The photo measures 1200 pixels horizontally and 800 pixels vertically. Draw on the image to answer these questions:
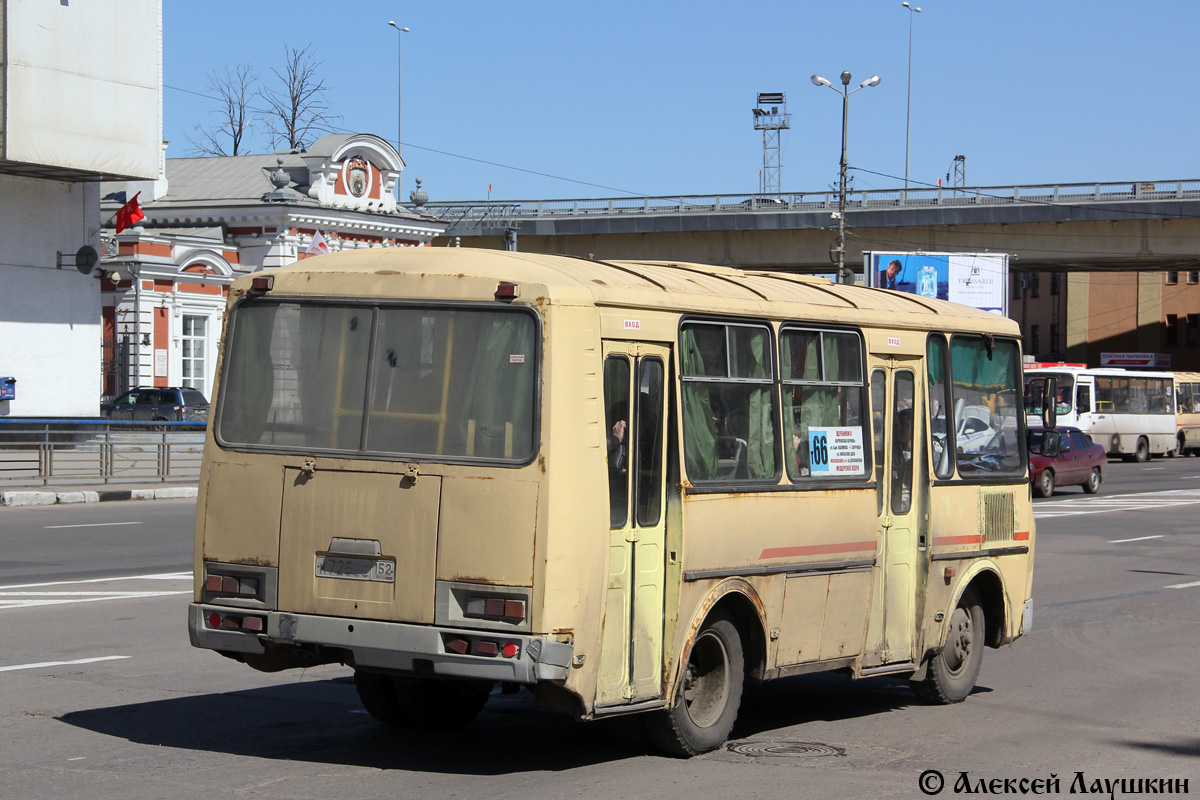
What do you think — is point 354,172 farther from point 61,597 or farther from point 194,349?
point 61,597

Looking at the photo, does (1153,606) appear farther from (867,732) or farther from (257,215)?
(257,215)

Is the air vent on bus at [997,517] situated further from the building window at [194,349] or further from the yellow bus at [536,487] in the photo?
the building window at [194,349]

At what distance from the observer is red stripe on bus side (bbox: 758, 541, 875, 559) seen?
26.7 feet

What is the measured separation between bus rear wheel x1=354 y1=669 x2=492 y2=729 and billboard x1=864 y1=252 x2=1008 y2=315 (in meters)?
48.1

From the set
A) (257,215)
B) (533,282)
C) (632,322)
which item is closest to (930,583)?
(632,322)

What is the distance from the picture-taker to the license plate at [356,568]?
7.01 meters

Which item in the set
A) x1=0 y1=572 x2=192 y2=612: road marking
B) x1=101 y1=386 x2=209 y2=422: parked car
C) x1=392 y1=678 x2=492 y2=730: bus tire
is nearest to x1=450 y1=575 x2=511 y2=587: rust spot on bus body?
x1=392 y1=678 x2=492 y2=730: bus tire

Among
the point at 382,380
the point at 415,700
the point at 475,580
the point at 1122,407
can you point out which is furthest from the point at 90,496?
the point at 1122,407

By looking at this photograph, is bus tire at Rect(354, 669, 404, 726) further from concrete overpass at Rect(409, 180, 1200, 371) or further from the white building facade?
concrete overpass at Rect(409, 180, 1200, 371)

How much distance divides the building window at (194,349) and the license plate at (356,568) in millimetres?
39285

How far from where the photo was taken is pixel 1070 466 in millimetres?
34188

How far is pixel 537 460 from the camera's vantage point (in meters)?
6.85

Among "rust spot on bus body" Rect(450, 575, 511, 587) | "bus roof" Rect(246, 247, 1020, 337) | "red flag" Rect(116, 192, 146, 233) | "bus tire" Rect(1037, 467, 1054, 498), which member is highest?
"red flag" Rect(116, 192, 146, 233)

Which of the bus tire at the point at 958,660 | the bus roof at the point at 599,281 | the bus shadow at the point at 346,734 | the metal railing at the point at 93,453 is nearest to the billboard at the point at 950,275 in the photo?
the metal railing at the point at 93,453
